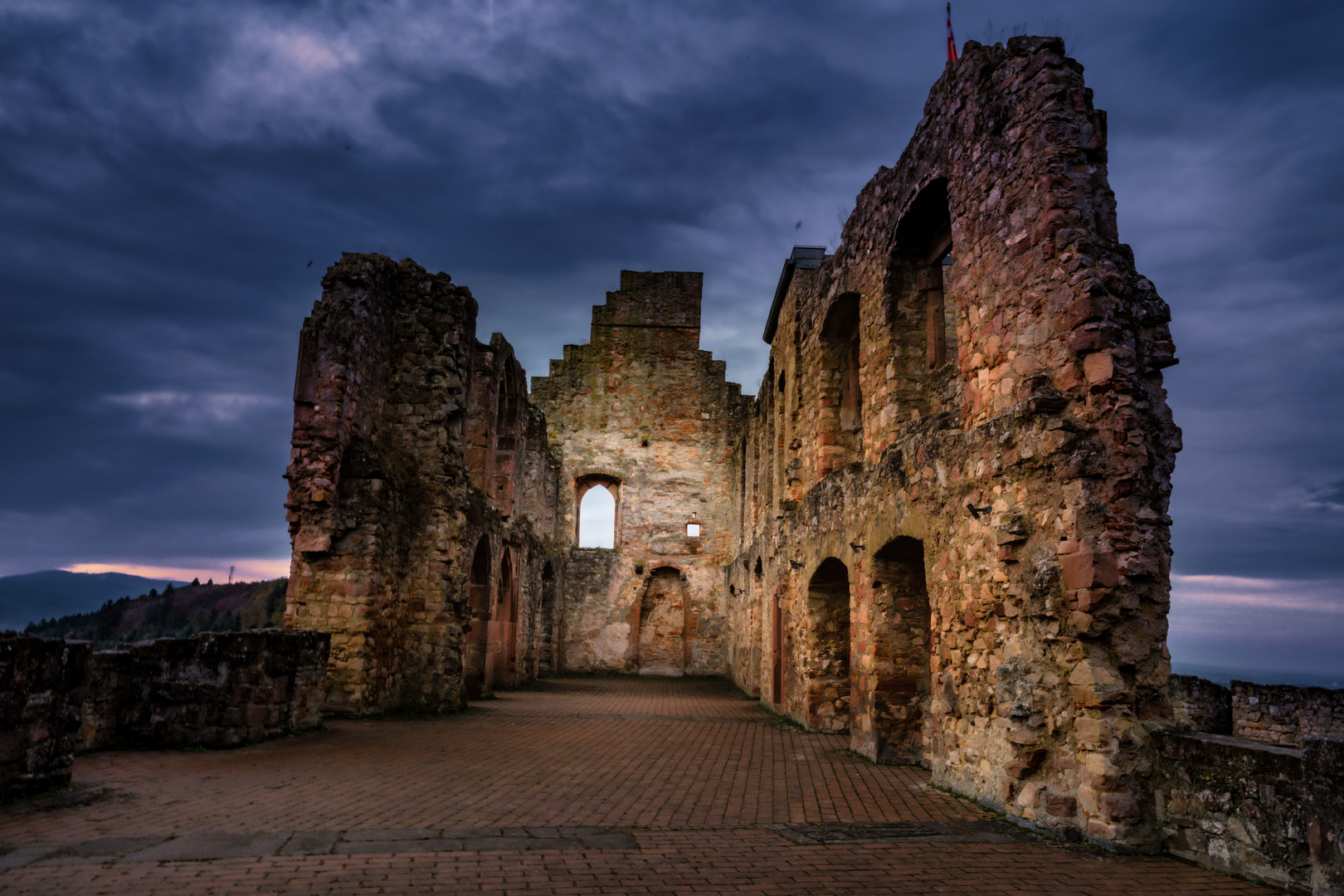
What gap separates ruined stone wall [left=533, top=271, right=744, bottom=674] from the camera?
23609 mm

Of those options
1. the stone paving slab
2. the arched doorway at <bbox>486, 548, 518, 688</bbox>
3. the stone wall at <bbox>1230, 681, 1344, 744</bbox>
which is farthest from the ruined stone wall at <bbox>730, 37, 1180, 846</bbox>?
the arched doorway at <bbox>486, 548, 518, 688</bbox>

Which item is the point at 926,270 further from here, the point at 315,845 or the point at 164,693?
the point at 164,693

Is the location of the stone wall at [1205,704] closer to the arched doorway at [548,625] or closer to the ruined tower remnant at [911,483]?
the ruined tower remnant at [911,483]

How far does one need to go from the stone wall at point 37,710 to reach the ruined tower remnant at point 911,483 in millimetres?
4763

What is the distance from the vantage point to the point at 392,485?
11.3 m

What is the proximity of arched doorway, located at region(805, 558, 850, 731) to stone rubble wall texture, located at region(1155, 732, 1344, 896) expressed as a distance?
5.67 metres

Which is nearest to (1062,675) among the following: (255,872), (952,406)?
(952,406)

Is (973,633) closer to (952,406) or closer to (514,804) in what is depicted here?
(952,406)

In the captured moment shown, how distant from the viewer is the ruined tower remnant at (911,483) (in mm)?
5215

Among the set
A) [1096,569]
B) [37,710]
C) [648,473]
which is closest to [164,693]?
[37,710]

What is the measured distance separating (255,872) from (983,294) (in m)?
6.15

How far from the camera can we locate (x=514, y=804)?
5715 millimetres

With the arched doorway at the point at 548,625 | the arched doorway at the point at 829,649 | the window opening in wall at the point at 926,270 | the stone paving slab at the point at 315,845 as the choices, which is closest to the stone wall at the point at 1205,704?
the arched doorway at the point at 829,649

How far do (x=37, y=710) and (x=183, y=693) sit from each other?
2.27m
